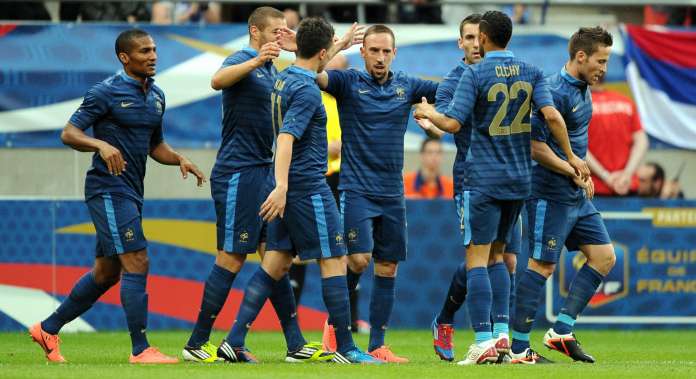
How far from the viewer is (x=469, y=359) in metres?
8.54

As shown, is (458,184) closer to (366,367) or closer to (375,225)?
(375,225)

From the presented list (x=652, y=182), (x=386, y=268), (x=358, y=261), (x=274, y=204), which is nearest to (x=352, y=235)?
(x=358, y=261)

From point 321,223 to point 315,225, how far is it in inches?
1.5

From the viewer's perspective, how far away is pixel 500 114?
27.9 ft

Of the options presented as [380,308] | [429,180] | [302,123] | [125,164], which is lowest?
[429,180]

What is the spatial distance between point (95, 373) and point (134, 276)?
117 centimetres

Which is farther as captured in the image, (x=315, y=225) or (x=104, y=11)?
(x=104, y=11)

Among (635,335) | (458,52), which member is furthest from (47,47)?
(635,335)

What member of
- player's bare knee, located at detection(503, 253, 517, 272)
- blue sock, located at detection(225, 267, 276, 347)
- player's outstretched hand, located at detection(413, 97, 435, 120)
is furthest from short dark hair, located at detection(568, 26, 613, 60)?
blue sock, located at detection(225, 267, 276, 347)

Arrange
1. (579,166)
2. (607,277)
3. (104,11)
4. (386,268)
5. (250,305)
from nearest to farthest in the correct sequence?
(250,305), (579,166), (386,268), (607,277), (104,11)

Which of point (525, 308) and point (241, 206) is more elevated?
point (241, 206)

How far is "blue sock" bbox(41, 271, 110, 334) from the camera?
30.2 feet

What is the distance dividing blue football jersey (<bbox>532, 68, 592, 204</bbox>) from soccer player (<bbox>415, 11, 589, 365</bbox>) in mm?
529

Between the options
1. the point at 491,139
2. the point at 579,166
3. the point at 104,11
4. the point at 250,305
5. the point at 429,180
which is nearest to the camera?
the point at 491,139
